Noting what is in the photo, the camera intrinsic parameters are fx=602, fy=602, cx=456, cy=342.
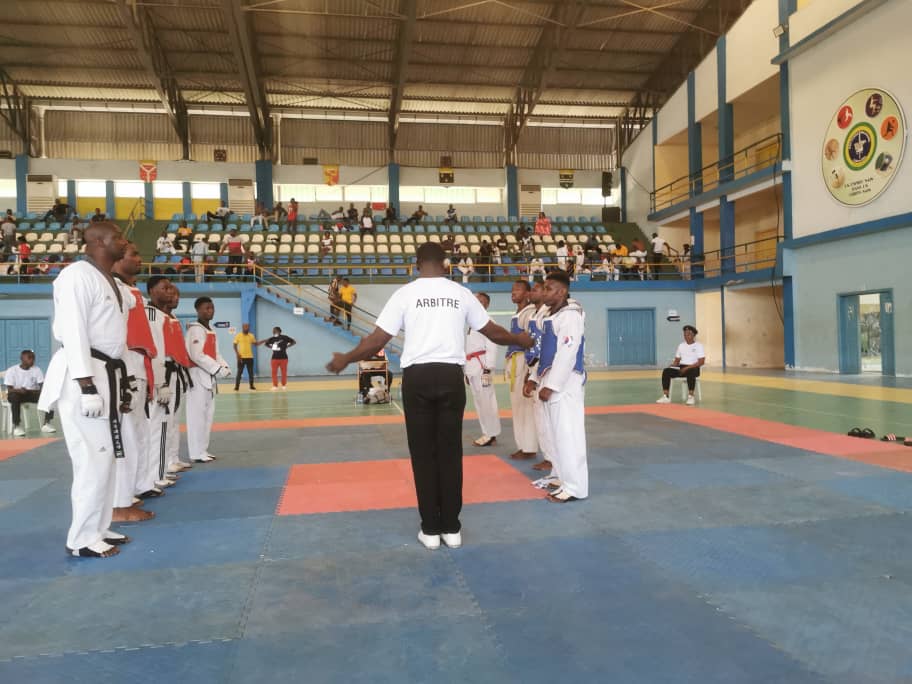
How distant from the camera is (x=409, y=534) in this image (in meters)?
4.22

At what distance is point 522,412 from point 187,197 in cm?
2792

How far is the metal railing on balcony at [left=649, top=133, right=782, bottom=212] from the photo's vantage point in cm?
2253

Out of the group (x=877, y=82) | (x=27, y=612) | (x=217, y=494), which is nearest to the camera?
(x=27, y=612)

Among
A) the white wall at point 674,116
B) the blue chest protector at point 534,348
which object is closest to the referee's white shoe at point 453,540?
the blue chest protector at point 534,348

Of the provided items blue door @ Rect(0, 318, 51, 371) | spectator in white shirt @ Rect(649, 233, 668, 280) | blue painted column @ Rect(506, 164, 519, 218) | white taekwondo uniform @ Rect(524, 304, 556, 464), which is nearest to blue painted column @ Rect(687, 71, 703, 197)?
spectator in white shirt @ Rect(649, 233, 668, 280)

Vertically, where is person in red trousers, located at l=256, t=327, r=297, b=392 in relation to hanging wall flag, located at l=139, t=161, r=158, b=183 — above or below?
below

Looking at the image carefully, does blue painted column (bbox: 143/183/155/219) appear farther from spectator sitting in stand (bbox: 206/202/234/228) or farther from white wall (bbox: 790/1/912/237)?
white wall (bbox: 790/1/912/237)

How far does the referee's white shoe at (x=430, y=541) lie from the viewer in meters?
3.92

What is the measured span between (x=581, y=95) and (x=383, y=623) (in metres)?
31.3

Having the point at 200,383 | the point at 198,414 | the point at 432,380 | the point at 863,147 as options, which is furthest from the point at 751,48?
the point at 432,380

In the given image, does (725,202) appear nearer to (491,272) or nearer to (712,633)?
(491,272)

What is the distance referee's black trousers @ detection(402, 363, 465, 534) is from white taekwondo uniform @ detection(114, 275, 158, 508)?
6.89ft

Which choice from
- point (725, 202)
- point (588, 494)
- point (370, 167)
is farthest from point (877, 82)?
point (370, 167)

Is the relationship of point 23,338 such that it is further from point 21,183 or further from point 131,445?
point 131,445
